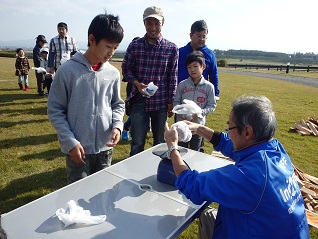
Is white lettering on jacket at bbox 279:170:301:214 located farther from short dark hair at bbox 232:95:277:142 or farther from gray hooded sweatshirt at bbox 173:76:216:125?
gray hooded sweatshirt at bbox 173:76:216:125

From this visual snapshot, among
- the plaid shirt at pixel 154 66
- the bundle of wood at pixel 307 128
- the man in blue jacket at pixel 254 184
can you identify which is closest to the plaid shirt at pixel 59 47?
the plaid shirt at pixel 154 66

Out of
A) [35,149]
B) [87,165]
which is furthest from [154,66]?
[35,149]

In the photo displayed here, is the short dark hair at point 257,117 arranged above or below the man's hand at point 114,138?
above

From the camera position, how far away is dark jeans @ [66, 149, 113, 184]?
231 cm

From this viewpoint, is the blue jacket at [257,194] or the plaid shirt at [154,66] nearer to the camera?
the blue jacket at [257,194]

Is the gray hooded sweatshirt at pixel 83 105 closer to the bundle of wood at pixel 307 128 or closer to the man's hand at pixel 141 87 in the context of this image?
the man's hand at pixel 141 87

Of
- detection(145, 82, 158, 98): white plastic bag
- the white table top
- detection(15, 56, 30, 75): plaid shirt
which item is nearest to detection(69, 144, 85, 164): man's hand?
the white table top

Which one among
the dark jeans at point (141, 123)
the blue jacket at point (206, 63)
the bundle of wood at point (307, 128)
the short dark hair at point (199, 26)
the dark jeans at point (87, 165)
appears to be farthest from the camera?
Answer: the bundle of wood at point (307, 128)

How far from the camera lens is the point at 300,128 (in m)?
7.42

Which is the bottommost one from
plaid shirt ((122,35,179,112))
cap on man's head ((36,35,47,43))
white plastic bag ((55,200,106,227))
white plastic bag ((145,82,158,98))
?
white plastic bag ((55,200,106,227))

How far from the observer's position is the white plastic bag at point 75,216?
1455mm

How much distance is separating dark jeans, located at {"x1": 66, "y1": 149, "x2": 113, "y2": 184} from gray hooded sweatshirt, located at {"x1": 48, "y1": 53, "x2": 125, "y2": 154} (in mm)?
107

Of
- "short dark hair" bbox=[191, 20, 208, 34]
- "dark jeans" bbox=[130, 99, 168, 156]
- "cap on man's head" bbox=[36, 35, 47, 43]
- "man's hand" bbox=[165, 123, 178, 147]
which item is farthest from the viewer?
"cap on man's head" bbox=[36, 35, 47, 43]

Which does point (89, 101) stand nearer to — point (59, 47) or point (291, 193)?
point (291, 193)
